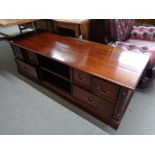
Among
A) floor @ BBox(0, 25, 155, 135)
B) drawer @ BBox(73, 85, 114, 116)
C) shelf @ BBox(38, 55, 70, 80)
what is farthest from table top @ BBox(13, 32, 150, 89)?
floor @ BBox(0, 25, 155, 135)

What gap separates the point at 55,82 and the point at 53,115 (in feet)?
1.35

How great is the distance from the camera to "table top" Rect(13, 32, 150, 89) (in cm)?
109

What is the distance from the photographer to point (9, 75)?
1991mm

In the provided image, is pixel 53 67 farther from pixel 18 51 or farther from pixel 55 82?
→ pixel 18 51

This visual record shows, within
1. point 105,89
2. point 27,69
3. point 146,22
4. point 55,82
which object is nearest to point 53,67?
point 55,82

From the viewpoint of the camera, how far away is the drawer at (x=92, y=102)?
123 centimetres

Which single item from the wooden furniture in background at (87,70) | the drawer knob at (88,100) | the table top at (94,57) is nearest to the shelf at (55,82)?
the wooden furniture in background at (87,70)

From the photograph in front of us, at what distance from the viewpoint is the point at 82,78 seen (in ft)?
4.06

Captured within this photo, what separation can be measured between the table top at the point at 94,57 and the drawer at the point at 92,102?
0.87 feet

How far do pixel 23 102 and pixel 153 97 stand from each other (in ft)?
5.05

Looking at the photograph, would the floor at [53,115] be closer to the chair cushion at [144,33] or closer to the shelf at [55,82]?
the shelf at [55,82]

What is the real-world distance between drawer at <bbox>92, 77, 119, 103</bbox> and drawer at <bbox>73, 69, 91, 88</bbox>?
61 millimetres
